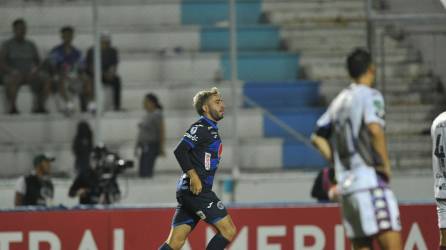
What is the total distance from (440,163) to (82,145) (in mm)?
6353

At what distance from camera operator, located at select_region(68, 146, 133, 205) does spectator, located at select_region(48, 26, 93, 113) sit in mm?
1605

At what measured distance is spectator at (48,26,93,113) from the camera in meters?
16.8

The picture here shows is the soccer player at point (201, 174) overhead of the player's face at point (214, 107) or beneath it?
beneath

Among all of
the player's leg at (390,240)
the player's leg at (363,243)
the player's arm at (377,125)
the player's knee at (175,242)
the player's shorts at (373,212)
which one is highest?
the player's arm at (377,125)

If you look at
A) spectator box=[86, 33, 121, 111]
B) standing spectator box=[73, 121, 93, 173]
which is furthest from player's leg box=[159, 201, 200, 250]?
spectator box=[86, 33, 121, 111]

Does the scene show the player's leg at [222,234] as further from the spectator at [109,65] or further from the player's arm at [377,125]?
the spectator at [109,65]

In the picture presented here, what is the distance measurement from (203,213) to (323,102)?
6.28m

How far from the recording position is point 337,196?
8773mm

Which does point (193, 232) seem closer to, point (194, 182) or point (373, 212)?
point (194, 182)

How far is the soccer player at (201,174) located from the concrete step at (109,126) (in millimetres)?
5142

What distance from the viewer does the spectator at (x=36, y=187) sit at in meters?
15.0

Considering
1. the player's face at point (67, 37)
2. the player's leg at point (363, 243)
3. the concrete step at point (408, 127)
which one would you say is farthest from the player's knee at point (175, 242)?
the player's face at point (67, 37)

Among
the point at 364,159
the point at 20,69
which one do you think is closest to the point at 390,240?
the point at 364,159

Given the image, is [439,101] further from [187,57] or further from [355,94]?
[355,94]
